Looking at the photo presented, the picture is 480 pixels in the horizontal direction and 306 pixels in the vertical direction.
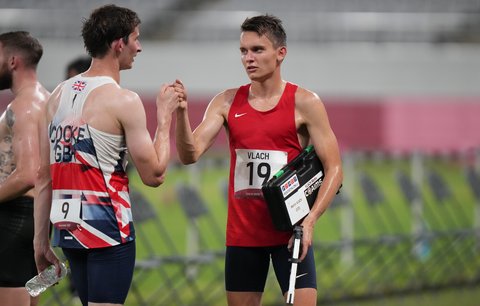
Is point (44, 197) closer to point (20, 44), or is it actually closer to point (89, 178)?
point (89, 178)

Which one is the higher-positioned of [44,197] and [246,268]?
[44,197]

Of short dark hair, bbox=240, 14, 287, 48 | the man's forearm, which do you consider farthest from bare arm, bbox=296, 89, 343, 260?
the man's forearm

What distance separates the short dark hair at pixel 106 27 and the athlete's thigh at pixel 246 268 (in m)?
1.33

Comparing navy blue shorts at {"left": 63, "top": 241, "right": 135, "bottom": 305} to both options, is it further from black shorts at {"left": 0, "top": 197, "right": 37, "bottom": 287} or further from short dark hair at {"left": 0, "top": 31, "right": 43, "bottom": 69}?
short dark hair at {"left": 0, "top": 31, "right": 43, "bottom": 69}

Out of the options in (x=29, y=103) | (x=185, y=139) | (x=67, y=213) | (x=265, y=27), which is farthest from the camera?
(x=29, y=103)

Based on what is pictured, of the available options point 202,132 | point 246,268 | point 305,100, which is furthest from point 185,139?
point 246,268

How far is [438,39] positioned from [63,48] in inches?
284

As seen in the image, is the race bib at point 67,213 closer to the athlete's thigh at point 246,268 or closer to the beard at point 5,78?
the athlete's thigh at point 246,268

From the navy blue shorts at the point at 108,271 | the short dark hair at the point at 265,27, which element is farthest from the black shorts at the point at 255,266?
the short dark hair at the point at 265,27

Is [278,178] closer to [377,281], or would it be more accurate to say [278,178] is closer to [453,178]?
[377,281]

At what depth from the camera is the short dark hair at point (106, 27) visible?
4801 millimetres

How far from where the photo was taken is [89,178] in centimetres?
479

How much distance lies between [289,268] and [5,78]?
67.9 inches

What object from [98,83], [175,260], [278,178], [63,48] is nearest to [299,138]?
[278,178]
